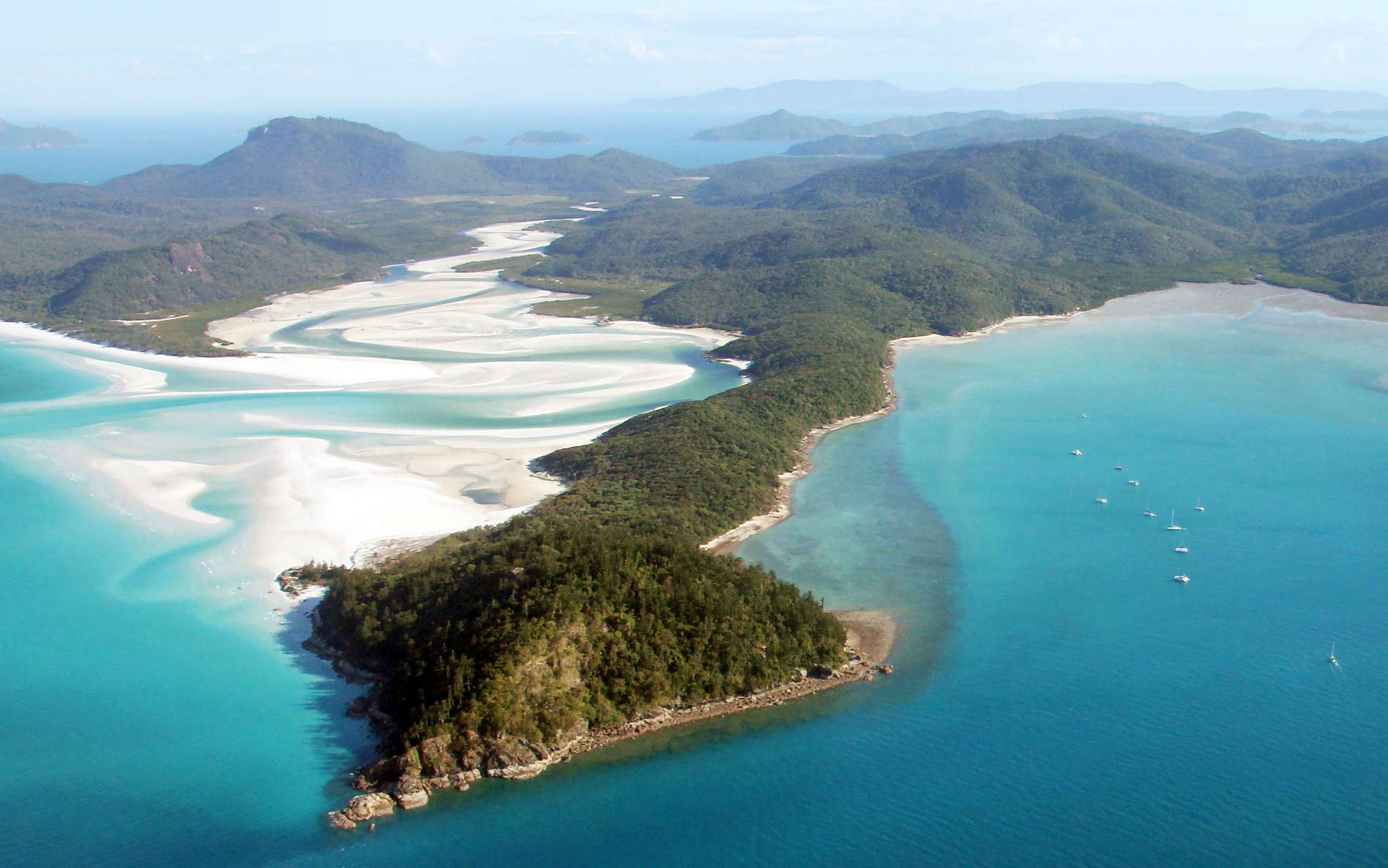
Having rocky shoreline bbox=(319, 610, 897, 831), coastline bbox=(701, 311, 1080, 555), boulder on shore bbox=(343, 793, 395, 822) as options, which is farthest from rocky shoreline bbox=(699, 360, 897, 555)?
boulder on shore bbox=(343, 793, 395, 822)

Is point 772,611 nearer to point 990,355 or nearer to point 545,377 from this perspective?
point 545,377

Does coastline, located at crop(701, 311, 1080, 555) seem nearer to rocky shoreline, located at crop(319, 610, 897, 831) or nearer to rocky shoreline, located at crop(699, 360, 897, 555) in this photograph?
rocky shoreline, located at crop(699, 360, 897, 555)

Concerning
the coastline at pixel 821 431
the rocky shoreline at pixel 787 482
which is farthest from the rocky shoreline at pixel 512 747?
the coastline at pixel 821 431

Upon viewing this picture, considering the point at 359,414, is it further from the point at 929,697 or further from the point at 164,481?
the point at 929,697

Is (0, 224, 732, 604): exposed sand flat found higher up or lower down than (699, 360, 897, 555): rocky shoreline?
higher up

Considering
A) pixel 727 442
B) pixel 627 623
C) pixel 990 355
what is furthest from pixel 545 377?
pixel 627 623

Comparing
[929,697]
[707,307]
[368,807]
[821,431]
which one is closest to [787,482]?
[821,431]
